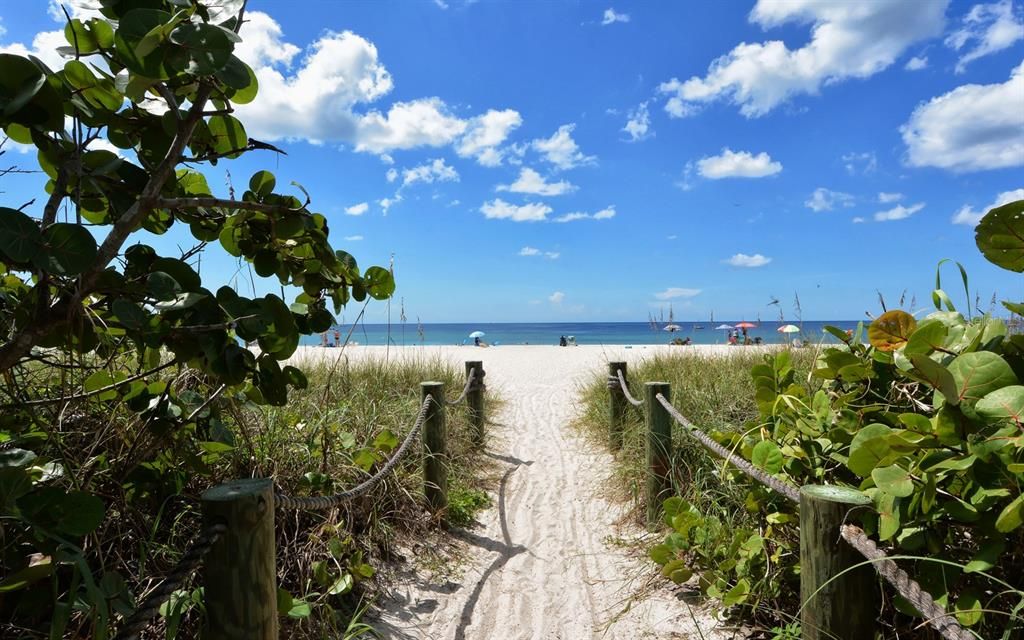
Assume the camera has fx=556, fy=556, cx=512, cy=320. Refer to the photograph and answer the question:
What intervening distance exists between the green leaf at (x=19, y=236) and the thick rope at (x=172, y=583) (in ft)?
2.36

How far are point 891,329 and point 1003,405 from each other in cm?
54

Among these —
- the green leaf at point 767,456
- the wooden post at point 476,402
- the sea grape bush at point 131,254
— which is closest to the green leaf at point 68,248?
the sea grape bush at point 131,254

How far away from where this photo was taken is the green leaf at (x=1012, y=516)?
1229 mm

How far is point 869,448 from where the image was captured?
1546 millimetres

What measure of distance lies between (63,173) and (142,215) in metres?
0.16

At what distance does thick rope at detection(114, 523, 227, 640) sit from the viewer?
1.15 m

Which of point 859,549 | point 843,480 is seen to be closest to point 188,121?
point 859,549

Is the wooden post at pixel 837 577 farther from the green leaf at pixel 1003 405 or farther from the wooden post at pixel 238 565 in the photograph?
the wooden post at pixel 238 565

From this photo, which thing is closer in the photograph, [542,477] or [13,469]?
[13,469]

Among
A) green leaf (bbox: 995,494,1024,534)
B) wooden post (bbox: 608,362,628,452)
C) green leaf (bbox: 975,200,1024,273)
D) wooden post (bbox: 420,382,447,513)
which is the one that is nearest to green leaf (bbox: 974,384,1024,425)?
green leaf (bbox: 995,494,1024,534)

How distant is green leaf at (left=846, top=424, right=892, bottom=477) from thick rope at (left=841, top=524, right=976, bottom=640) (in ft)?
0.70

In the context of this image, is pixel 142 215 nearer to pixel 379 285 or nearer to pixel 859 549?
pixel 379 285

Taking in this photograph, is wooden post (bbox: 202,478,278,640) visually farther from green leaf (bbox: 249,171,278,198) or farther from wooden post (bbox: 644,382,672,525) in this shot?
wooden post (bbox: 644,382,672,525)

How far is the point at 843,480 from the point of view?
210cm
